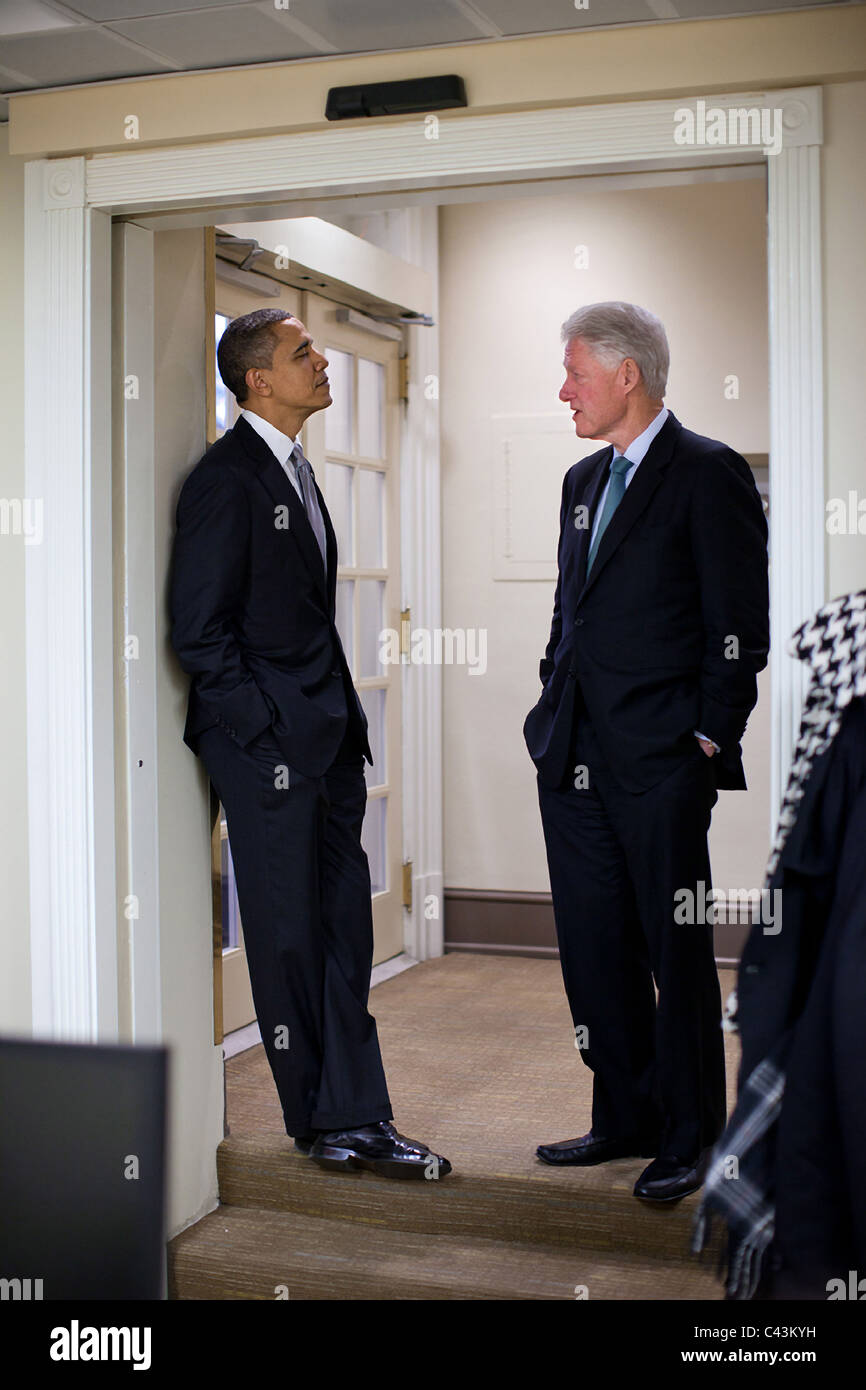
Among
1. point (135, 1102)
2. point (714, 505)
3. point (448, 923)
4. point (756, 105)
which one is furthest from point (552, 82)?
point (448, 923)

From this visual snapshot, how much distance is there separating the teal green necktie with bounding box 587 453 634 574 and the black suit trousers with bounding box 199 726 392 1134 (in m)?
0.68

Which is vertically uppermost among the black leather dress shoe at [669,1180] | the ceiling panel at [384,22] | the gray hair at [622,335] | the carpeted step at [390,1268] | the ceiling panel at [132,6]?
the ceiling panel at [132,6]

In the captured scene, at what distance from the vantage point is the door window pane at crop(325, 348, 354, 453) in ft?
14.6

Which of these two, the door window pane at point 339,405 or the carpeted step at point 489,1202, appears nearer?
the carpeted step at point 489,1202

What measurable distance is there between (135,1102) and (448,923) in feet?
12.2

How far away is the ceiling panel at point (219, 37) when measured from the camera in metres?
2.42

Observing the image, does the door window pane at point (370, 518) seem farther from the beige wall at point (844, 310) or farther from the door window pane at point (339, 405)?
the beige wall at point (844, 310)

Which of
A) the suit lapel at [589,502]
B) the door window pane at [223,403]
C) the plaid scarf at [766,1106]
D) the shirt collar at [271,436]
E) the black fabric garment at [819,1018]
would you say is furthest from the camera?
the door window pane at [223,403]

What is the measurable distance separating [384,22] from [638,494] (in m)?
0.96

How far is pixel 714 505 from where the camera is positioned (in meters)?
2.79

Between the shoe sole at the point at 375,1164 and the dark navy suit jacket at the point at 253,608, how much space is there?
2.60ft

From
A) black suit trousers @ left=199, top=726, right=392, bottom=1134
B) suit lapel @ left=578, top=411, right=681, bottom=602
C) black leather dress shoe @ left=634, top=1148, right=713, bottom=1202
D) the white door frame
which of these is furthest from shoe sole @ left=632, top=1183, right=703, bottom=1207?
suit lapel @ left=578, top=411, right=681, bottom=602

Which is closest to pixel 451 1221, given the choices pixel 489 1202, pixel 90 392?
pixel 489 1202

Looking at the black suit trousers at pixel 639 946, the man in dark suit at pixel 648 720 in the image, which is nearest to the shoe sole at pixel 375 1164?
the man in dark suit at pixel 648 720
